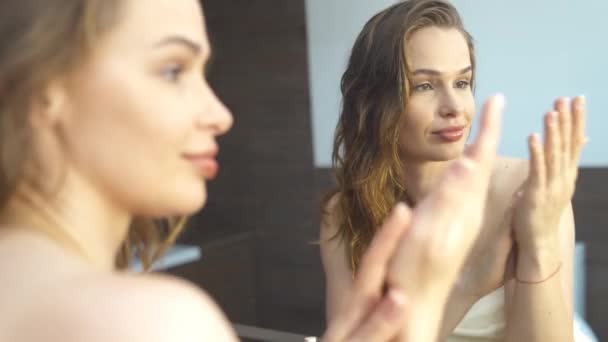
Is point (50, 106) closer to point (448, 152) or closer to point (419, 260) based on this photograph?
point (419, 260)

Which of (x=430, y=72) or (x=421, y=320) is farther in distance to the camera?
(x=430, y=72)

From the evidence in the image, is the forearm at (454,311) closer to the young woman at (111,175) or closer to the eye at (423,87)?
the eye at (423,87)

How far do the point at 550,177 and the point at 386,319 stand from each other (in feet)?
1.65

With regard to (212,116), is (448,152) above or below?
below

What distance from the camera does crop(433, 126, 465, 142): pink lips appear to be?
1257mm

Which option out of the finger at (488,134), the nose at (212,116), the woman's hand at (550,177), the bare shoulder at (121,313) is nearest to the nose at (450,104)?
the woman's hand at (550,177)

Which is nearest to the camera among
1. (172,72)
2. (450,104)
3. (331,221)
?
(172,72)

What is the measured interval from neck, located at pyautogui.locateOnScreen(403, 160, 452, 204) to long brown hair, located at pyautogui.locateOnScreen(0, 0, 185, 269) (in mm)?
924

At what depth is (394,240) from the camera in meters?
0.55

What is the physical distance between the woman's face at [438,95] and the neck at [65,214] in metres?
0.84

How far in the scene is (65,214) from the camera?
512 mm

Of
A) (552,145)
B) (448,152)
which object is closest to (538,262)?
Answer: (552,145)

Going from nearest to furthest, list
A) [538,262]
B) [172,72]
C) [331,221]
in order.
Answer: [172,72] < [538,262] < [331,221]

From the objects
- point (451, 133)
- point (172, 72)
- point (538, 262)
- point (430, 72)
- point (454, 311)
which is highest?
point (172, 72)
